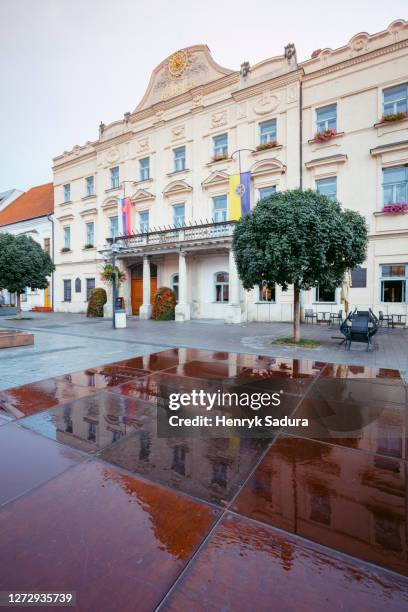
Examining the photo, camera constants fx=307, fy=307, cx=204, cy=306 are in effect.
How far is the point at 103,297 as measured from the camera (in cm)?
2225

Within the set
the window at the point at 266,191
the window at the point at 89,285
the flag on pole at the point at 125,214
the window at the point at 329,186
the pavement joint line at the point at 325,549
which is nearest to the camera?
the pavement joint line at the point at 325,549

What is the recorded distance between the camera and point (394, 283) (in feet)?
47.6

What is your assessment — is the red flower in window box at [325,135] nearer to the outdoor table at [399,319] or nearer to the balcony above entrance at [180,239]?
the balcony above entrance at [180,239]

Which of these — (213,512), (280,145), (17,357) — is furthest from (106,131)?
(213,512)

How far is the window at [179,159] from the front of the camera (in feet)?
66.8

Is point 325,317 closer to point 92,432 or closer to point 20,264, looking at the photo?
point 92,432

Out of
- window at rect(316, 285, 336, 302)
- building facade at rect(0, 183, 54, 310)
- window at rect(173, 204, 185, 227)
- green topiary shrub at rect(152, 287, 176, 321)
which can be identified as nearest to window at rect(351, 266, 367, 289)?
window at rect(316, 285, 336, 302)

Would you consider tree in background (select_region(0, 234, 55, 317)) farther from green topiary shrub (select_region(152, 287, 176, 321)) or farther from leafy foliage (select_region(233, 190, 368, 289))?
leafy foliage (select_region(233, 190, 368, 289))

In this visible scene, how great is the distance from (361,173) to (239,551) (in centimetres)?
1701

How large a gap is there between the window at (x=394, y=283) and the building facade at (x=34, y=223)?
24.4m

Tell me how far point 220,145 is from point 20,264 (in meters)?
14.4

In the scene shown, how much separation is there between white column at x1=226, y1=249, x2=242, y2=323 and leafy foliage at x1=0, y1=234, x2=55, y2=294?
12.7 meters

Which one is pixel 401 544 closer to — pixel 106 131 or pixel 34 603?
pixel 34 603

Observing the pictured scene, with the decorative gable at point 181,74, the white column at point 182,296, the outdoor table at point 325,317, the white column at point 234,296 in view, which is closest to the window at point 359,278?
the outdoor table at point 325,317
